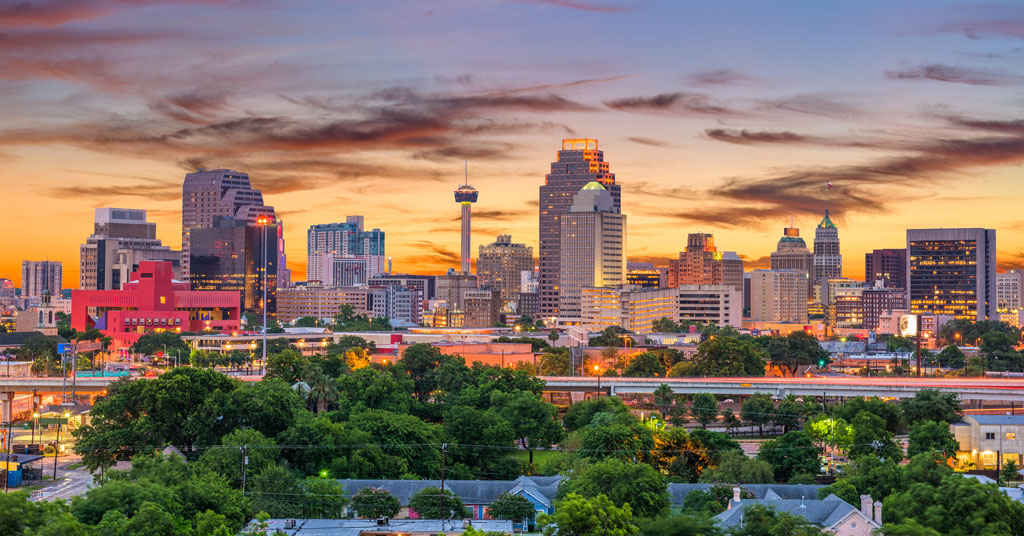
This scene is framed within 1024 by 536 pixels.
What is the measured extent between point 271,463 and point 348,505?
22.6 feet

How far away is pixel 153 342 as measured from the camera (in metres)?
180

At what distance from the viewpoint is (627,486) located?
6069cm

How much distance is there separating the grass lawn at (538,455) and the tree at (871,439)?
24420 mm

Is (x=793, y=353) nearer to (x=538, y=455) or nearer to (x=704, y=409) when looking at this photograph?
(x=704, y=409)

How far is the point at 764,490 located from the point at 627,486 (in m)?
12.7

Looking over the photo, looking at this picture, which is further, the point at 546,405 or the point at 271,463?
the point at 546,405

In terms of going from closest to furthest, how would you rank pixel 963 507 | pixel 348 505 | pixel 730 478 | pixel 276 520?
1. pixel 963 507
2. pixel 276 520
3. pixel 348 505
4. pixel 730 478

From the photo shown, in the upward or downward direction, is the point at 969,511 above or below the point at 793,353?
below

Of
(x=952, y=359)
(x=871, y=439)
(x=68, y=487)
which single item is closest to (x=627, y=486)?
(x=871, y=439)

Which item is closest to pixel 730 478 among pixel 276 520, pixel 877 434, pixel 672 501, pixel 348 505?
pixel 672 501

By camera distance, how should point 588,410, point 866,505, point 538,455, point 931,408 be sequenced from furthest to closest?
point 588,410, point 931,408, point 538,455, point 866,505

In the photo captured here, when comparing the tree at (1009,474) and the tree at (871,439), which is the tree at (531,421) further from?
the tree at (1009,474)

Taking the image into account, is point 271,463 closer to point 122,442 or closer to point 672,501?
point 122,442

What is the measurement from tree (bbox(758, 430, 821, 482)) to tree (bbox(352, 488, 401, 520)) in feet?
98.4
